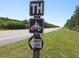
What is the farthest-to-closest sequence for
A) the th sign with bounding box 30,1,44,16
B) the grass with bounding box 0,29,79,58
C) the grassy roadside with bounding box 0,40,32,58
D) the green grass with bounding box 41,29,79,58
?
the green grass with bounding box 41,29,79,58, the grass with bounding box 0,29,79,58, the grassy roadside with bounding box 0,40,32,58, the th sign with bounding box 30,1,44,16

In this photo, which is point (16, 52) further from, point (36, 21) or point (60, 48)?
point (36, 21)

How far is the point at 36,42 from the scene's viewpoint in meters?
4.76

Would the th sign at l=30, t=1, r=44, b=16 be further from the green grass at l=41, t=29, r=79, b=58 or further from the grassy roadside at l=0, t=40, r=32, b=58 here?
the green grass at l=41, t=29, r=79, b=58

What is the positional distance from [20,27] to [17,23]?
16.2 ft

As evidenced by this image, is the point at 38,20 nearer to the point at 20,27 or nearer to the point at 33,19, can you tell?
the point at 33,19

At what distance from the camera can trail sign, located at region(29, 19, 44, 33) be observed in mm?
4668

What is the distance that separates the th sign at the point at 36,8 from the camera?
15.2ft

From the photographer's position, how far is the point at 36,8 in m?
4.62

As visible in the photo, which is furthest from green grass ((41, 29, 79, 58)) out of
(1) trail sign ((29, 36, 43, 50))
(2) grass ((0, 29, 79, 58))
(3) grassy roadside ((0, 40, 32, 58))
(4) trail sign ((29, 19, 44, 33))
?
(4) trail sign ((29, 19, 44, 33))

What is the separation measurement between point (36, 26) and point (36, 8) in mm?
309

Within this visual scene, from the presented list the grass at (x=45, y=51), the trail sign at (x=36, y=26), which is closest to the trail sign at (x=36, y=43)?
the trail sign at (x=36, y=26)

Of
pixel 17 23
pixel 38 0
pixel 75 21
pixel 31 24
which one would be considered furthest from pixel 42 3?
pixel 75 21

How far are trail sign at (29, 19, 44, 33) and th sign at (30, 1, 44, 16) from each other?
4.7 inches

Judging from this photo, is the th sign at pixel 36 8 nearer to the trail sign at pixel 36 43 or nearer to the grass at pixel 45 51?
the trail sign at pixel 36 43
